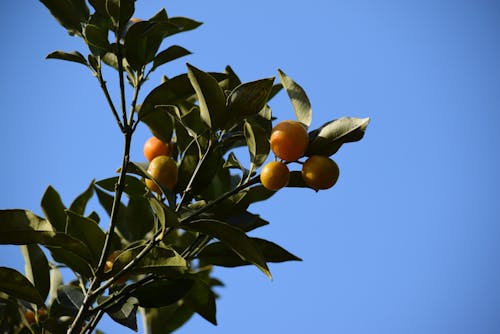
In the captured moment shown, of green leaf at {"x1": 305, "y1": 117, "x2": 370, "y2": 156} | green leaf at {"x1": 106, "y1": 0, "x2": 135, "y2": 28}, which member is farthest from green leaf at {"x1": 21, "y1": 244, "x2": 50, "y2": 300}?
green leaf at {"x1": 305, "y1": 117, "x2": 370, "y2": 156}

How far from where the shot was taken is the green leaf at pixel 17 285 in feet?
3.56

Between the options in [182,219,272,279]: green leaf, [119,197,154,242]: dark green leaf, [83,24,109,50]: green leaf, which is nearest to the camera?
[182,219,272,279]: green leaf

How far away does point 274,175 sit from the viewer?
1.04 meters

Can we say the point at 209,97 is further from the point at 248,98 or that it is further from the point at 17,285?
the point at 17,285

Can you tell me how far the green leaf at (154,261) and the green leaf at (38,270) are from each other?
1.00 ft

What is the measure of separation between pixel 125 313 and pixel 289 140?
457 mm

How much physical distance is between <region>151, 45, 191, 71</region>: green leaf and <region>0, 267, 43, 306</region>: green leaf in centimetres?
54

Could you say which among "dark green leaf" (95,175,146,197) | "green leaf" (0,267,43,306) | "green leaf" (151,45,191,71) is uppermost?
"green leaf" (151,45,191,71)

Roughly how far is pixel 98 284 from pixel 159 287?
0.13 metres

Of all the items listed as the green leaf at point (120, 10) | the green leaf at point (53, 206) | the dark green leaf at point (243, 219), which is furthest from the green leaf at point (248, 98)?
the green leaf at point (53, 206)

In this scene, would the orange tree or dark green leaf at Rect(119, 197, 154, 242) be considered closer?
the orange tree

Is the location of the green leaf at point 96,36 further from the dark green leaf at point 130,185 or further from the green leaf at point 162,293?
the green leaf at point 162,293

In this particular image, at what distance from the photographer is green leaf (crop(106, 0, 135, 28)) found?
119 centimetres

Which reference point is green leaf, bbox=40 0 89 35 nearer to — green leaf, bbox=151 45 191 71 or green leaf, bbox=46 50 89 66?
green leaf, bbox=46 50 89 66
